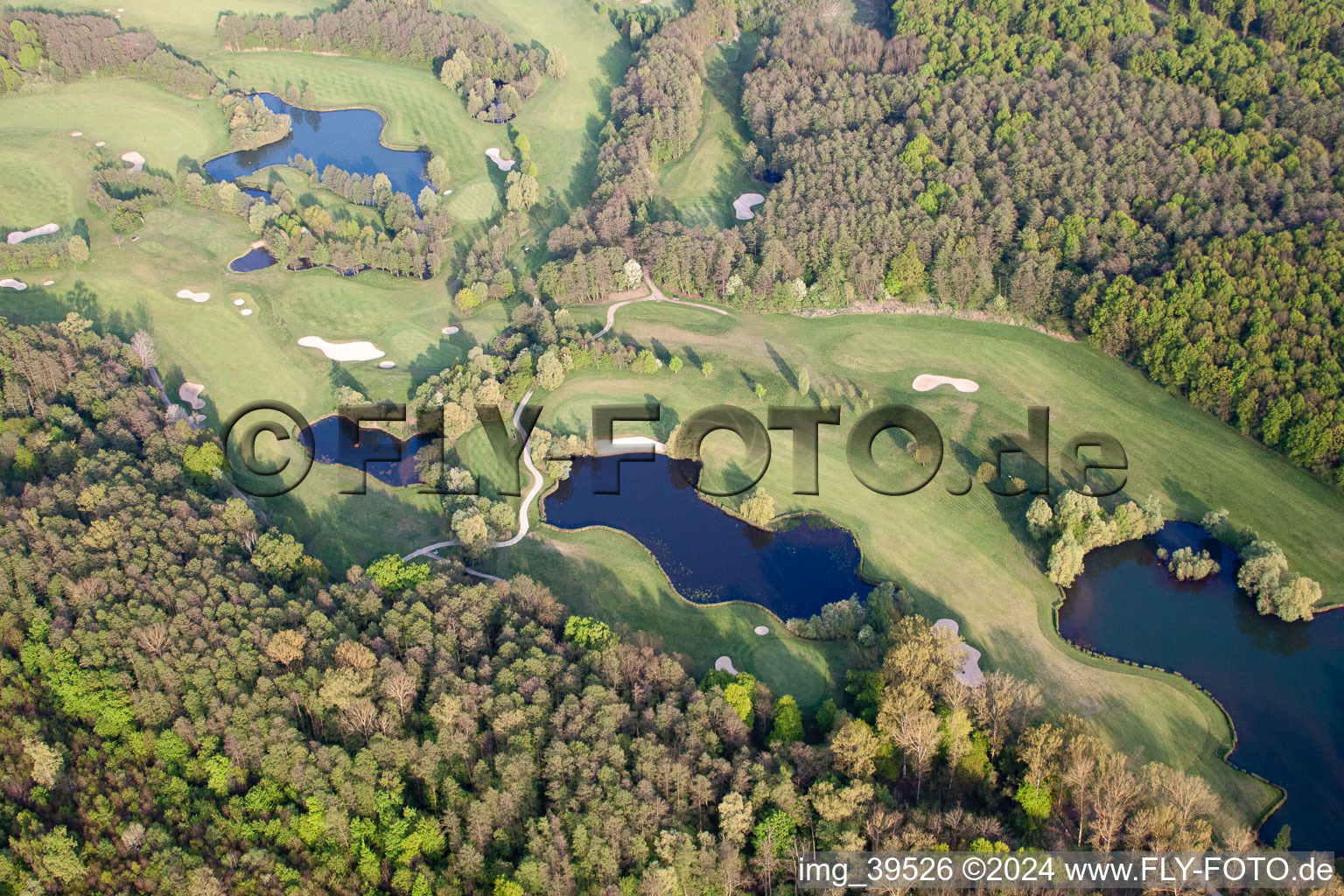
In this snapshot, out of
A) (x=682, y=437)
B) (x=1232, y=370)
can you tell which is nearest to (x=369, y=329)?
(x=682, y=437)

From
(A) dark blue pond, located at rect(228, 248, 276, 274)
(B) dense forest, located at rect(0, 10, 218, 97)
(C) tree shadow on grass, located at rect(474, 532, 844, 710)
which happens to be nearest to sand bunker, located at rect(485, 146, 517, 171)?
(A) dark blue pond, located at rect(228, 248, 276, 274)

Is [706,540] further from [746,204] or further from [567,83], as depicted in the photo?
[567,83]

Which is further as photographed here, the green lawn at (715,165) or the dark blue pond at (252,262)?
the green lawn at (715,165)

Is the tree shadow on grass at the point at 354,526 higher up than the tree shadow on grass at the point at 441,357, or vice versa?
the tree shadow on grass at the point at 441,357

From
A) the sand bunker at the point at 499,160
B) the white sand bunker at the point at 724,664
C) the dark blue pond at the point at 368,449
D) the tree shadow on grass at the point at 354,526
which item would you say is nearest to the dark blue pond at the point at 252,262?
the dark blue pond at the point at 368,449

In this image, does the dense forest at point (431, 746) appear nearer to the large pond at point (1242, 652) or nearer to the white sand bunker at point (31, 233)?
the large pond at point (1242, 652)
